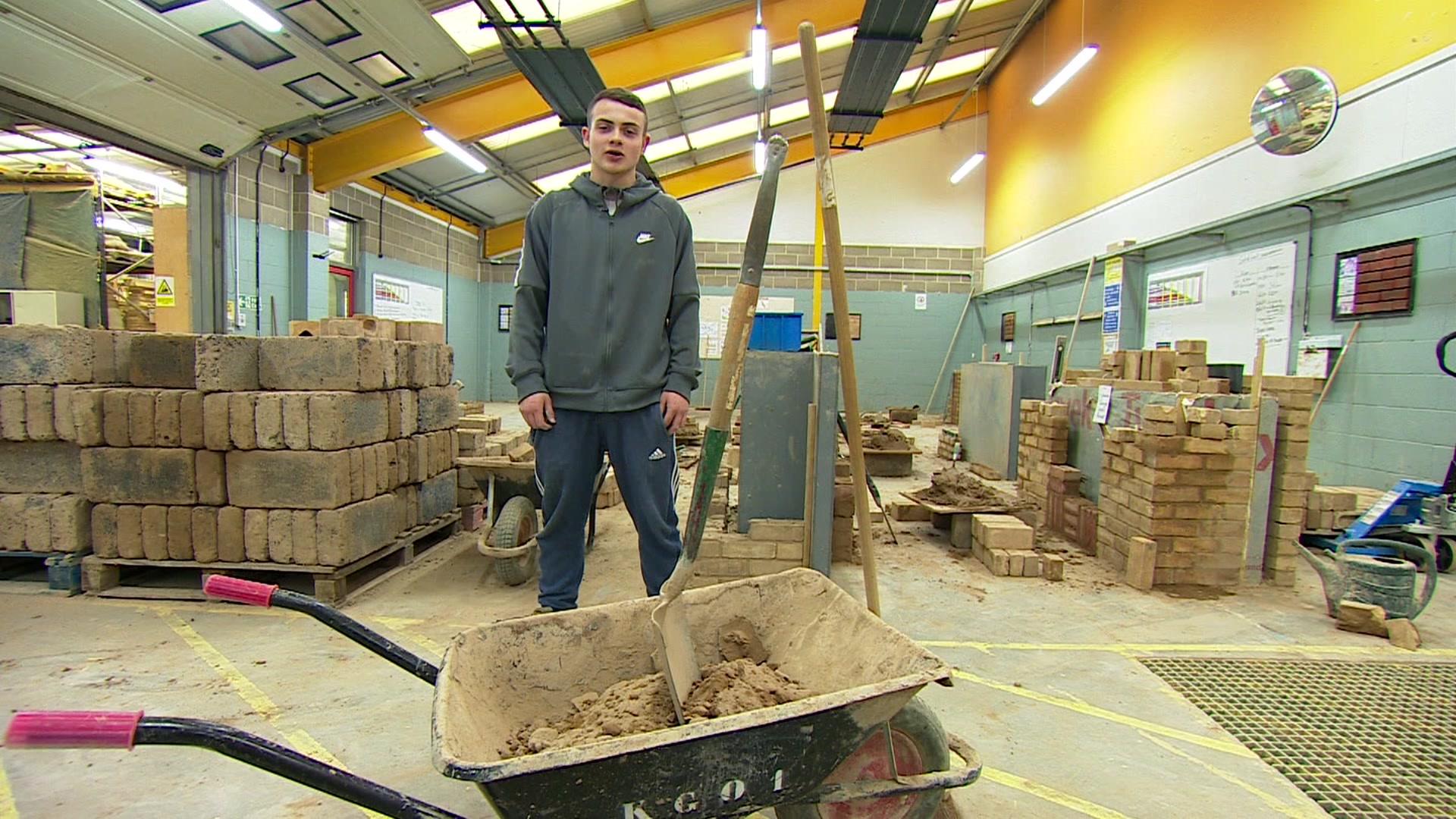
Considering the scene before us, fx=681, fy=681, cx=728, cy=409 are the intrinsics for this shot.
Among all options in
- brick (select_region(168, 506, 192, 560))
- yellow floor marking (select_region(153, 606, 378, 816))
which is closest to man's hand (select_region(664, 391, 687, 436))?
yellow floor marking (select_region(153, 606, 378, 816))

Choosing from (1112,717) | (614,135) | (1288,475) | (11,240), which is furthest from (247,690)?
(11,240)

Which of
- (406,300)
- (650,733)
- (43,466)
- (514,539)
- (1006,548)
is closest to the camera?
(650,733)

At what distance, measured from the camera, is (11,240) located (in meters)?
6.39

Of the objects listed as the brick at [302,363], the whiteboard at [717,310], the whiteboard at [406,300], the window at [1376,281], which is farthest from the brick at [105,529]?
the whiteboard at [717,310]

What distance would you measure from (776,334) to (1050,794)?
3.16 metres

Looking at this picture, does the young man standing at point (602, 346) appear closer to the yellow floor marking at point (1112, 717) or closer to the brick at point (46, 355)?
the yellow floor marking at point (1112, 717)

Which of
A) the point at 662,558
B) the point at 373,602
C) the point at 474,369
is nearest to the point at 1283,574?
the point at 662,558

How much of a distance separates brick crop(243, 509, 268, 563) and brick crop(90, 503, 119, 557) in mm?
622

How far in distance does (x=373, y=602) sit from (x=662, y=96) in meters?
8.56

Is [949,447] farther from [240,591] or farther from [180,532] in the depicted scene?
[240,591]

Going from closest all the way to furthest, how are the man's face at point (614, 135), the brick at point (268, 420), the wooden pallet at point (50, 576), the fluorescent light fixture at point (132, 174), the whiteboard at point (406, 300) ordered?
the man's face at point (614, 135)
the brick at point (268, 420)
the wooden pallet at point (50, 576)
the fluorescent light fixture at point (132, 174)
the whiteboard at point (406, 300)

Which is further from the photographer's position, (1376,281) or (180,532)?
(1376,281)

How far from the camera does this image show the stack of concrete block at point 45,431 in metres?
3.21

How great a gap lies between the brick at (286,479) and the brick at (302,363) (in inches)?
12.4
